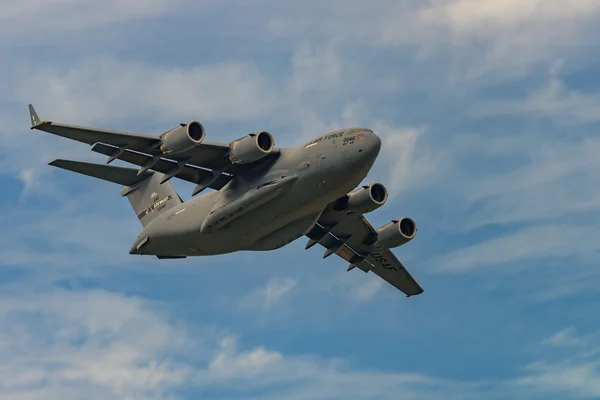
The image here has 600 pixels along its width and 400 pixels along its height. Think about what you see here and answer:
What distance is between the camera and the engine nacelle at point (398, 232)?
39094mm

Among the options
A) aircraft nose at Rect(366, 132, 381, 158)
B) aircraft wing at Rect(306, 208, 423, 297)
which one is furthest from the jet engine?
aircraft nose at Rect(366, 132, 381, 158)

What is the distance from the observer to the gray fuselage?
33.3m

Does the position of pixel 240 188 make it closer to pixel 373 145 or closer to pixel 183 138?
pixel 183 138

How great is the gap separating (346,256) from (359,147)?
902 cm

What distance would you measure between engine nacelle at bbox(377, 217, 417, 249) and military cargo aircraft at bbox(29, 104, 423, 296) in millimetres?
37

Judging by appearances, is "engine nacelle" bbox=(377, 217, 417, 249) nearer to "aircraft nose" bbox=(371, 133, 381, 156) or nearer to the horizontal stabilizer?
"aircraft nose" bbox=(371, 133, 381, 156)

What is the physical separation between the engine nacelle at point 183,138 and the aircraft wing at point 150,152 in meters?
0.63

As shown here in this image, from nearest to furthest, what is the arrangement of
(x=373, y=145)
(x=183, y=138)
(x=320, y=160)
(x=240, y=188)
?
(x=183, y=138), (x=373, y=145), (x=320, y=160), (x=240, y=188)

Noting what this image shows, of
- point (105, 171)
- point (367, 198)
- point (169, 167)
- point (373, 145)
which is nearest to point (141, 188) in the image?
point (105, 171)

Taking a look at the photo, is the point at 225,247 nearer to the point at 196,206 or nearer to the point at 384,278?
the point at 196,206

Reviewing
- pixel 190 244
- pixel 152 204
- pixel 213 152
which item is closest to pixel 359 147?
pixel 213 152

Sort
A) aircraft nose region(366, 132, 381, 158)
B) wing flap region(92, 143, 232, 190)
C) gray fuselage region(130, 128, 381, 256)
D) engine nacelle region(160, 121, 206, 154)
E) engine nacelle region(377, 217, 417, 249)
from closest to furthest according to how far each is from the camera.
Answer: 1. engine nacelle region(160, 121, 206, 154)
2. aircraft nose region(366, 132, 381, 158)
3. gray fuselage region(130, 128, 381, 256)
4. wing flap region(92, 143, 232, 190)
5. engine nacelle region(377, 217, 417, 249)

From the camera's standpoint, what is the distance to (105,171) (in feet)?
126

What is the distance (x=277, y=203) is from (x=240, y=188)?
1.55 m
